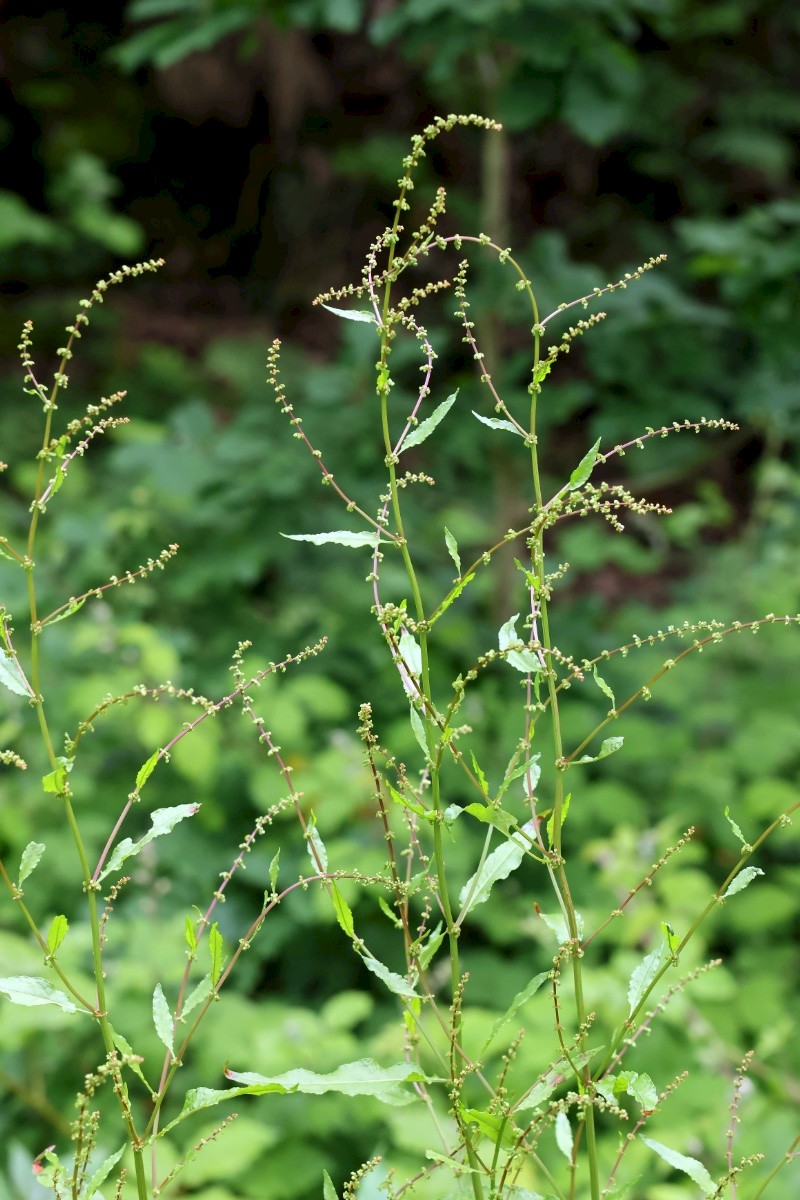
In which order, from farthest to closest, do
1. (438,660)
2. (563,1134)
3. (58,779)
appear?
(438,660) → (563,1134) → (58,779)

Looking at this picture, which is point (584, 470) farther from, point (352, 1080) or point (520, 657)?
point (352, 1080)

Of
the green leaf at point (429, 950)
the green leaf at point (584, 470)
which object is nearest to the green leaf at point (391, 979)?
the green leaf at point (429, 950)

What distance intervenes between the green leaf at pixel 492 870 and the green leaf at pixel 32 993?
0.19 meters

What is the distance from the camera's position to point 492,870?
0.64 metres

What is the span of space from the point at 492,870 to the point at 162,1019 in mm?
177

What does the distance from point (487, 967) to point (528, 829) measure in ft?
6.32

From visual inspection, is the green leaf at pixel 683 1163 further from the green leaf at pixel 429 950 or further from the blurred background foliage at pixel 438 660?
the blurred background foliage at pixel 438 660

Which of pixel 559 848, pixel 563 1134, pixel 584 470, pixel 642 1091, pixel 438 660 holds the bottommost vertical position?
pixel 438 660

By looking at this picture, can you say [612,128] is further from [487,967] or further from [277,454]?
[487,967]

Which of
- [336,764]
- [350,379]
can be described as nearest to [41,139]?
[350,379]

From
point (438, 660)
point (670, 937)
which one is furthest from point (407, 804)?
point (438, 660)

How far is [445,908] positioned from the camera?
0.57m

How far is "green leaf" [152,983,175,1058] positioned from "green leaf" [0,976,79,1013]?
0.04 meters

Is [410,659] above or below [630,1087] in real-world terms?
above
